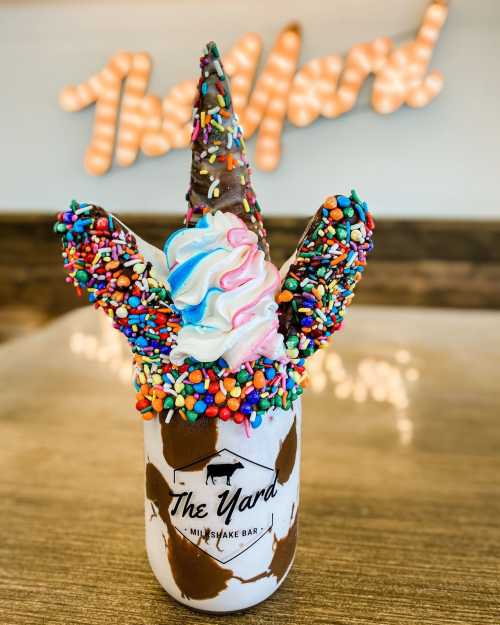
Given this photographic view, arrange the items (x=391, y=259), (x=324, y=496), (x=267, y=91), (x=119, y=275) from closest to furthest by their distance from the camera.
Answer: (x=119, y=275) → (x=324, y=496) → (x=267, y=91) → (x=391, y=259)

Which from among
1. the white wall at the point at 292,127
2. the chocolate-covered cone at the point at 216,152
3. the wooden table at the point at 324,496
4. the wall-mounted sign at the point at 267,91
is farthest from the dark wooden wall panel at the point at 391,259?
the chocolate-covered cone at the point at 216,152

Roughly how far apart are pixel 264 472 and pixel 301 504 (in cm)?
26

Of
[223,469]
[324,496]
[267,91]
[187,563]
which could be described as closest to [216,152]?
[223,469]

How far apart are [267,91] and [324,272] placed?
111 inches

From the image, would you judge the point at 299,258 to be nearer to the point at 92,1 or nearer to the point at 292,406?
the point at 292,406

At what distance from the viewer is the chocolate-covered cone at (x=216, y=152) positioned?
1.80 ft

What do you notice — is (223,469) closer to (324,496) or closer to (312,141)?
(324,496)

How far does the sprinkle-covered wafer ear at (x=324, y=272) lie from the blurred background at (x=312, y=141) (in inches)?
103

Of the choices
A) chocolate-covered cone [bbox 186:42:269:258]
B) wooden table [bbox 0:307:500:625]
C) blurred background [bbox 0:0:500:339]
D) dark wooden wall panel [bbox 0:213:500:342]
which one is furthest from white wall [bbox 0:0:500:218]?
chocolate-covered cone [bbox 186:42:269:258]

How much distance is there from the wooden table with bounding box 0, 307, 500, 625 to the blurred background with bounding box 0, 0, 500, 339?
190 centimetres

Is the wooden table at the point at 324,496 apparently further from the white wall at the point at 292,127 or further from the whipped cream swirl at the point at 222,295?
the white wall at the point at 292,127

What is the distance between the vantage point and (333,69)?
9.89 ft

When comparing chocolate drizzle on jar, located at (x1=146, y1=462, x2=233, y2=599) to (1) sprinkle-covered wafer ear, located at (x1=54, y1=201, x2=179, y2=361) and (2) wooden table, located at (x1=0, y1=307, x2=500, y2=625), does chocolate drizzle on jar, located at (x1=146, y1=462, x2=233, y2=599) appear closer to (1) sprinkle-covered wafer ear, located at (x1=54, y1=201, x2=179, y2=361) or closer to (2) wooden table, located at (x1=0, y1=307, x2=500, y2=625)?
(2) wooden table, located at (x1=0, y1=307, x2=500, y2=625)

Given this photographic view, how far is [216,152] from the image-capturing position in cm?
55
